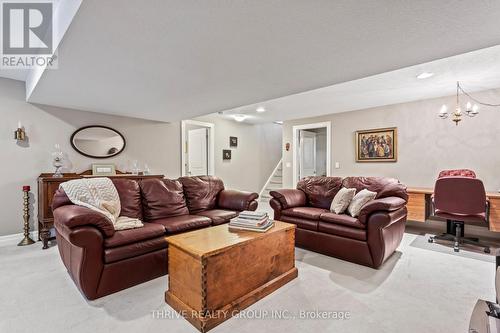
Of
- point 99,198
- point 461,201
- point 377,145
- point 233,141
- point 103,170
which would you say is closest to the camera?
point 99,198

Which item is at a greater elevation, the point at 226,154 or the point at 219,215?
the point at 226,154

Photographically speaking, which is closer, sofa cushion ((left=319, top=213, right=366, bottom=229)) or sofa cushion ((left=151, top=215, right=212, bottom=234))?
sofa cushion ((left=151, top=215, right=212, bottom=234))

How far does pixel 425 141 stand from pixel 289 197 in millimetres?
2898

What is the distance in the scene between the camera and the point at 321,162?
712cm

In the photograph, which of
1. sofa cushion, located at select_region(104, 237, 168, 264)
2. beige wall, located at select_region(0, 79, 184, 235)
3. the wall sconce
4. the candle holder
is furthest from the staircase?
the wall sconce

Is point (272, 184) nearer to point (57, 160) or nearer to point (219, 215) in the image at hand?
point (219, 215)

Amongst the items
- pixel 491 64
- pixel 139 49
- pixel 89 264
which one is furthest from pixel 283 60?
pixel 491 64

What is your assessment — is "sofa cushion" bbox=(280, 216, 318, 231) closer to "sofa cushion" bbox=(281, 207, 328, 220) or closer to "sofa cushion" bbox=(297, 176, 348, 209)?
"sofa cushion" bbox=(281, 207, 328, 220)

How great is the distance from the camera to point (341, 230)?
110 inches

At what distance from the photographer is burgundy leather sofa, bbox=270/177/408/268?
8.38ft

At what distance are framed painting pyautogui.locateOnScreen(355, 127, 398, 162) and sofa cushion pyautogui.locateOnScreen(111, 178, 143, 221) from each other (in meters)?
4.38

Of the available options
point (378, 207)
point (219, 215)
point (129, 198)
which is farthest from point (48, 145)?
point (378, 207)

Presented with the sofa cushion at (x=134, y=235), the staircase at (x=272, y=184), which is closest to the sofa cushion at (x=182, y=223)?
the sofa cushion at (x=134, y=235)

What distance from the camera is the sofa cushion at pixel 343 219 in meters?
2.69
